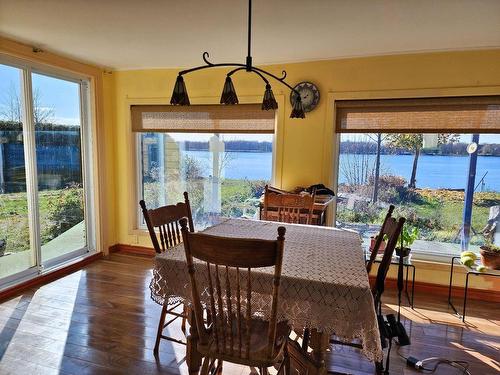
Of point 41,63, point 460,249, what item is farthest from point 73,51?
point 460,249

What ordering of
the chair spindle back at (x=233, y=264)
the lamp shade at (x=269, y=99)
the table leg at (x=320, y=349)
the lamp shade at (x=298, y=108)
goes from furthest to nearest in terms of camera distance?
the lamp shade at (x=298, y=108)
the lamp shade at (x=269, y=99)
the table leg at (x=320, y=349)
the chair spindle back at (x=233, y=264)

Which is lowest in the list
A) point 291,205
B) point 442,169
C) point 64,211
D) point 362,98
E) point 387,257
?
point 64,211

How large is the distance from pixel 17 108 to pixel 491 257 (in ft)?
14.7

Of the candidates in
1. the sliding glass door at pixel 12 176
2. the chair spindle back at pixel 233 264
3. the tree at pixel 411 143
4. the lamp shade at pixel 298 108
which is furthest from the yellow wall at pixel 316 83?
the chair spindle back at pixel 233 264

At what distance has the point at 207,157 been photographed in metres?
4.07

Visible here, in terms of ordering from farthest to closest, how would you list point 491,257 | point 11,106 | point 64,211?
point 64,211, point 11,106, point 491,257

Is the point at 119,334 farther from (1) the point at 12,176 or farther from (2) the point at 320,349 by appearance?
(1) the point at 12,176

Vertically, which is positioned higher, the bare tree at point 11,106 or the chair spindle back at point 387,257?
the bare tree at point 11,106

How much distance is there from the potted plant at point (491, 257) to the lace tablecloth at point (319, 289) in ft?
5.32

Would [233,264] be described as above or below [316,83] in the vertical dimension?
below

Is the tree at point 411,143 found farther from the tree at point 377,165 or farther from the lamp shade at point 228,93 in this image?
the lamp shade at point 228,93

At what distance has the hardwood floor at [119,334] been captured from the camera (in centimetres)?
215

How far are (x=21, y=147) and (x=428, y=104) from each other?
3.92 meters

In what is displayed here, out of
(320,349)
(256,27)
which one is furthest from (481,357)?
(256,27)
